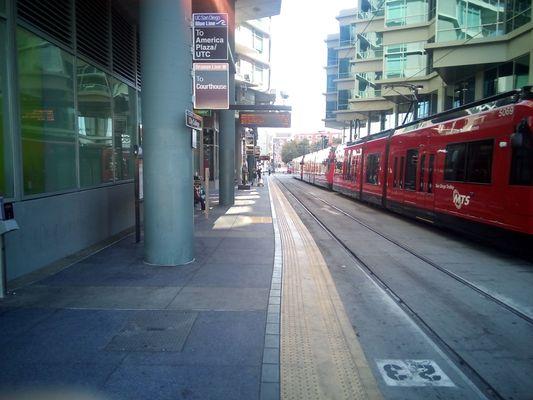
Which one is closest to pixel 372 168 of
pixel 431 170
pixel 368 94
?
pixel 431 170

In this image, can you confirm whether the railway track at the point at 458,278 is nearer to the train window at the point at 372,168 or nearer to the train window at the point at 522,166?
the train window at the point at 522,166

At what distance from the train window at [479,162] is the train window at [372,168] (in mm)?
8751

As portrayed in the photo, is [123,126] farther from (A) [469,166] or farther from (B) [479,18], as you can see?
(B) [479,18]

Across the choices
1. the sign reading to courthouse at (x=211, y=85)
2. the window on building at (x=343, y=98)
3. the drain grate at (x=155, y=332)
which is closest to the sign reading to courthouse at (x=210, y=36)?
the sign reading to courthouse at (x=211, y=85)

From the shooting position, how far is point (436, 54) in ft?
81.0

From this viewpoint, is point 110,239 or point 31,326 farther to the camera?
point 110,239

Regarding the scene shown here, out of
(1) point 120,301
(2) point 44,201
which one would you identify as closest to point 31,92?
(2) point 44,201

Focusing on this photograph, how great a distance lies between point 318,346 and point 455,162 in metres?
8.68

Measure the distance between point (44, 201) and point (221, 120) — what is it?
13.7m

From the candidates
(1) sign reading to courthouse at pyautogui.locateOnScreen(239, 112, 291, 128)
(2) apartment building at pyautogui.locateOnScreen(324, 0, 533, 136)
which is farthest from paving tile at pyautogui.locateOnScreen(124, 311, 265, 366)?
(2) apartment building at pyautogui.locateOnScreen(324, 0, 533, 136)

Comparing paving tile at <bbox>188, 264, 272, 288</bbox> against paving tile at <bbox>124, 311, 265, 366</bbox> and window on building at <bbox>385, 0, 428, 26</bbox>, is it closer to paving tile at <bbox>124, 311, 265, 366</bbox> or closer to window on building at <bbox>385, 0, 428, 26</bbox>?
paving tile at <bbox>124, 311, 265, 366</bbox>

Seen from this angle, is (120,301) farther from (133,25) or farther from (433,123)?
(433,123)

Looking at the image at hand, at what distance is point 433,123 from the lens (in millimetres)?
13516

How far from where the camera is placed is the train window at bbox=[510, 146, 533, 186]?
8688 mm
